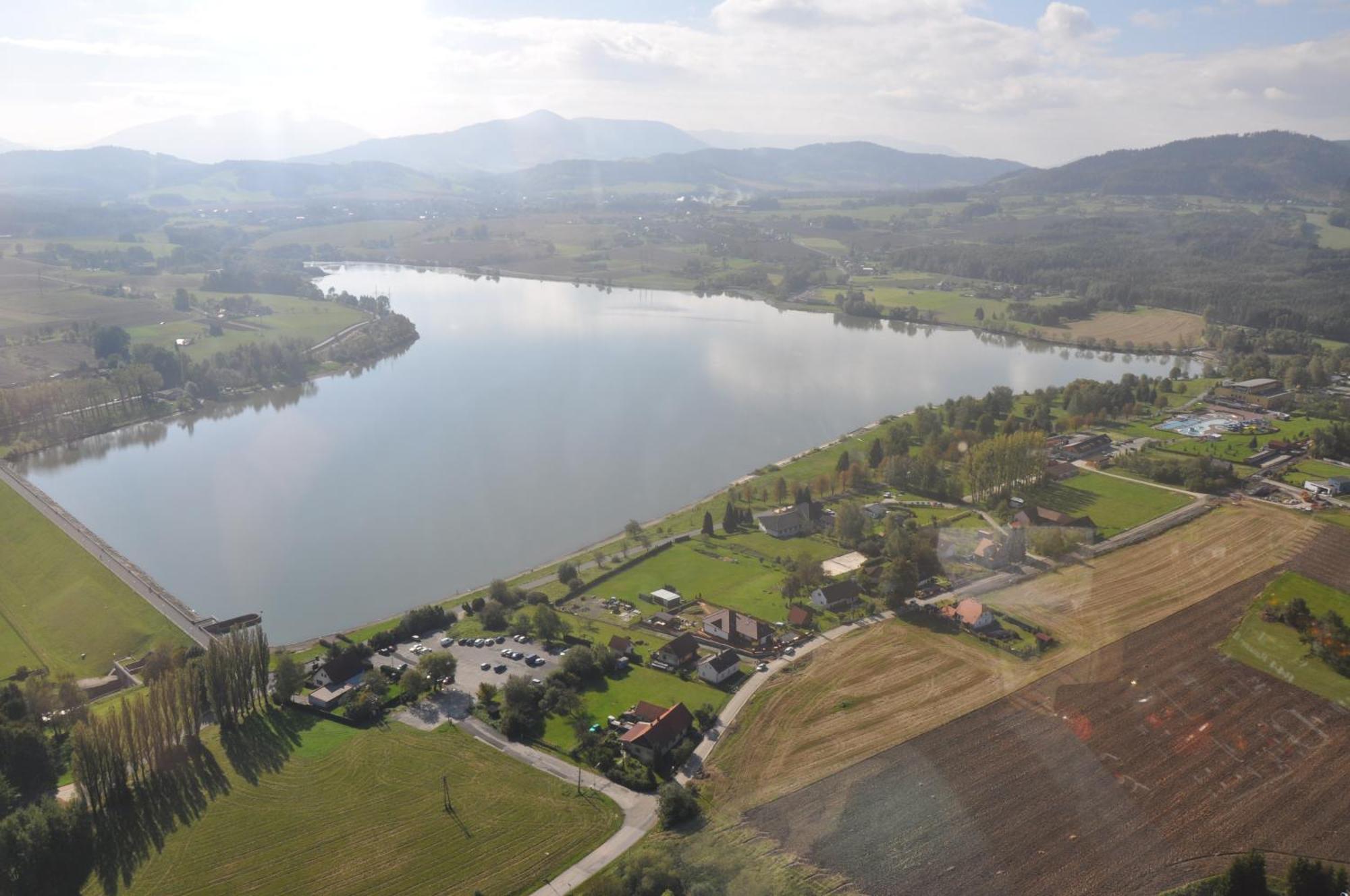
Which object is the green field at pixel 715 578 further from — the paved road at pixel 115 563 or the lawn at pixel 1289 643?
the paved road at pixel 115 563

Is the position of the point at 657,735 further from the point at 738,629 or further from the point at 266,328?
the point at 266,328

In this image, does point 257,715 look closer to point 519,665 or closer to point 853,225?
point 519,665

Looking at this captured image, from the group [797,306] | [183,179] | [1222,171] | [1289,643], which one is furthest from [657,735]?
[183,179]

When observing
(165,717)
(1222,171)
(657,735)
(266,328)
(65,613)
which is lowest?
(65,613)

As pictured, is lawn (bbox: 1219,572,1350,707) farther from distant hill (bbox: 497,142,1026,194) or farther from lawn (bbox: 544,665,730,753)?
distant hill (bbox: 497,142,1026,194)

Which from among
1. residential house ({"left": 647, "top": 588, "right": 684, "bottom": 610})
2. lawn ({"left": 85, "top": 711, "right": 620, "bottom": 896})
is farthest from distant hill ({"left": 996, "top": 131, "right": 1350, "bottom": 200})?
lawn ({"left": 85, "top": 711, "right": 620, "bottom": 896})

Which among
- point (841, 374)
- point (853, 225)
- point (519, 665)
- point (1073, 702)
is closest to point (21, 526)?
point (519, 665)
